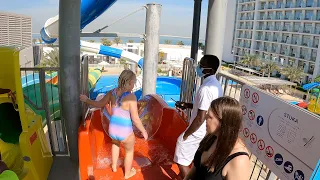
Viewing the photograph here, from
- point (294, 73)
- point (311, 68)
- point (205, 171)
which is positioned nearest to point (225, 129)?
point (205, 171)

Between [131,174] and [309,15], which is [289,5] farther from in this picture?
[131,174]

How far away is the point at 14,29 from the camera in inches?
1000

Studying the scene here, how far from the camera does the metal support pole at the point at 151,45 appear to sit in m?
8.29

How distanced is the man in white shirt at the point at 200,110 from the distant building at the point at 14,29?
21.3 m

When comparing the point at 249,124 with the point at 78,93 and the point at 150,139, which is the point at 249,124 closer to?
the point at 150,139

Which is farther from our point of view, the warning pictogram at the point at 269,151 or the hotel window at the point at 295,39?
the hotel window at the point at 295,39

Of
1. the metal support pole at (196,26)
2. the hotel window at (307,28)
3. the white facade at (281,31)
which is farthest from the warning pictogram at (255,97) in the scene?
the hotel window at (307,28)

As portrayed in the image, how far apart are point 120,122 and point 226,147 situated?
65.1 inches

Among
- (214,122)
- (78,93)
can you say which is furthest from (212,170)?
(78,93)

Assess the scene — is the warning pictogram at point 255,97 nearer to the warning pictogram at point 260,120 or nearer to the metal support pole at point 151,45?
the warning pictogram at point 260,120

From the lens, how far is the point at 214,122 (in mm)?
1792

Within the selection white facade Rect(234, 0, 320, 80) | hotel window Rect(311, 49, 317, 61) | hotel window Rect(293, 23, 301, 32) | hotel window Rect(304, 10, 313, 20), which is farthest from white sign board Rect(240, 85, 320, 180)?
hotel window Rect(293, 23, 301, 32)

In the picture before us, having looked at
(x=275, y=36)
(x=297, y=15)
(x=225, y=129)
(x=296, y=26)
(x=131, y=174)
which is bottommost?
(x=131, y=174)

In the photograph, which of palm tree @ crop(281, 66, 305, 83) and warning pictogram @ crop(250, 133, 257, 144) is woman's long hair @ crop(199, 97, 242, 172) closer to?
warning pictogram @ crop(250, 133, 257, 144)
